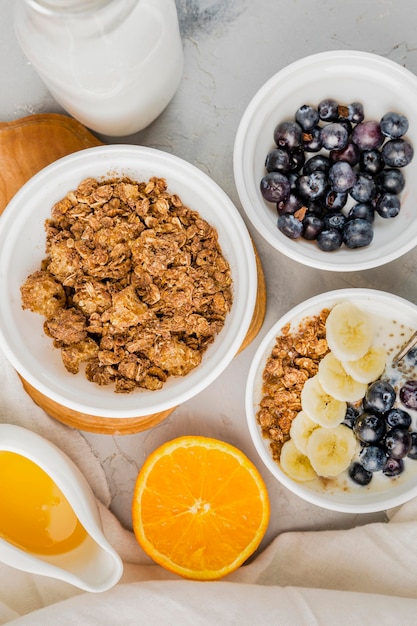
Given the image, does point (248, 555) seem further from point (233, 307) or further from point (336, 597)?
point (233, 307)

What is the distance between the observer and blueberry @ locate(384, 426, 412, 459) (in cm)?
130

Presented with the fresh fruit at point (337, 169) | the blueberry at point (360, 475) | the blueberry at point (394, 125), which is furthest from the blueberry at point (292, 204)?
the blueberry at point (360, 475)

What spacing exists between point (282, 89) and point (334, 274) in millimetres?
410

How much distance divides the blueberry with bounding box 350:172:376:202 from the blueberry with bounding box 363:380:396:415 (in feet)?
1.21

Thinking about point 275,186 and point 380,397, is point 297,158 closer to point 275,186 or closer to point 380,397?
point 275,186

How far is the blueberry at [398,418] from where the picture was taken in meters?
1.31

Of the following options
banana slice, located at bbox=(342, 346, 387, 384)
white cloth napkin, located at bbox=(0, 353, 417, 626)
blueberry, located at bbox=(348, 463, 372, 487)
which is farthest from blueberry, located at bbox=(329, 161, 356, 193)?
white cloth napkin, located at bbox=(0, 353, 417, 626)

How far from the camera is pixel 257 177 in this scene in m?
1.31

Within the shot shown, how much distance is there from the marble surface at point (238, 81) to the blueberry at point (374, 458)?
0.72 feet

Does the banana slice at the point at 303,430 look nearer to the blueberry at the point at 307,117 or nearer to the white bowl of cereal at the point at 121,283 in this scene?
the white bowl of cereal at the point at 121,283

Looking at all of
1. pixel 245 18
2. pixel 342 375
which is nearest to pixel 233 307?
pixel 342 375

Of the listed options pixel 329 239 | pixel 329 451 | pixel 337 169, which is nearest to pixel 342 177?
pixel 337 169

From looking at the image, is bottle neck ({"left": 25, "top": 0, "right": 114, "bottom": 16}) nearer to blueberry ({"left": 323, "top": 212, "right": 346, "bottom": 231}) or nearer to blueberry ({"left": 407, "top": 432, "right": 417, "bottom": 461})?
blueberry ({"left": 323, "top": 212, "right": 346, "bottom": 231})

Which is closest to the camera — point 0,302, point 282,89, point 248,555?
point 0,302
